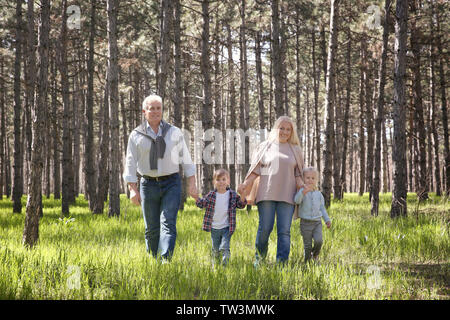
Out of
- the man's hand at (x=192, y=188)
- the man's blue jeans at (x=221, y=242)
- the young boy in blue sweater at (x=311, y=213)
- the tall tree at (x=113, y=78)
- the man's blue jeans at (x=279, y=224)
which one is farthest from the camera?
the tall tree at (x=113, y=78)

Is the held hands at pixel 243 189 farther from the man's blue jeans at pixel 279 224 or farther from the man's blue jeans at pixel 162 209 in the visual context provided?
the man's blue jeans at pixel 162 209

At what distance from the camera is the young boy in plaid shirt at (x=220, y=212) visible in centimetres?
475

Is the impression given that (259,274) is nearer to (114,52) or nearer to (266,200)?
(266,200)

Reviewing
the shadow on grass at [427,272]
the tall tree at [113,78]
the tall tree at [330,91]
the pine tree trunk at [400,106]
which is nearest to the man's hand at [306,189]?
the shadow on grass at [427,272]

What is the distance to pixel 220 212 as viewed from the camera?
188 inches

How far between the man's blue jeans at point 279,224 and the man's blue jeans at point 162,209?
1077mm

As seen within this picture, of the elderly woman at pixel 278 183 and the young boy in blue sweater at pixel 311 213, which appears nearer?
the elderly woman at pixel 278 183

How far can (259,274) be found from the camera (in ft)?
13.1

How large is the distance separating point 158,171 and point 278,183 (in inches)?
58.7

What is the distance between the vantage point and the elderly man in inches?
175

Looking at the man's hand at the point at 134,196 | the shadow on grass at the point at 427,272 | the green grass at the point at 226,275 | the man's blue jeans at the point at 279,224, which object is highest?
the man's hand at the point at 134,196

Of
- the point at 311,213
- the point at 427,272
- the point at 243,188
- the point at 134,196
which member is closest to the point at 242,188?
the point at 243,188

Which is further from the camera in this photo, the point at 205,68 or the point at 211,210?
the point at 205,68

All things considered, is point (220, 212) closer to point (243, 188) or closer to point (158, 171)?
point (243, 188)
